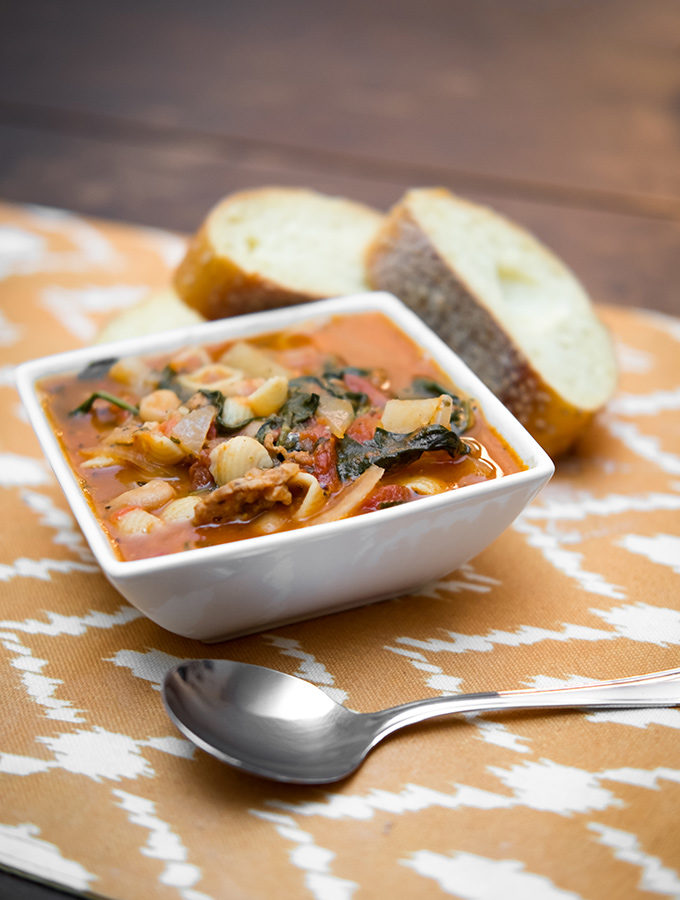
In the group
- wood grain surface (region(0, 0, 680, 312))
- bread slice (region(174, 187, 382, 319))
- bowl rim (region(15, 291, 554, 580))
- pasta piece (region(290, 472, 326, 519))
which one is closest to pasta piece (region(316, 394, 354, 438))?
pasta piece (region(290, 472, 326, 519))

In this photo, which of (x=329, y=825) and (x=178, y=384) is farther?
(x=178, y=384)

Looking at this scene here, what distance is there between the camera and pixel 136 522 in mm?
2068

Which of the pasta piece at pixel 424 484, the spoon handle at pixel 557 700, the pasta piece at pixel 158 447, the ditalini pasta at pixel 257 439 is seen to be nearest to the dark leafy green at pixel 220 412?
the ditalini pasta at pixel 257 439

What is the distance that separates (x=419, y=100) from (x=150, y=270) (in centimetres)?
253

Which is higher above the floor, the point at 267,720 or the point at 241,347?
the point at 241,347

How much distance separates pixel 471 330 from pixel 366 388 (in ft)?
1.97

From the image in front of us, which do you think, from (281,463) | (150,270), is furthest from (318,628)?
(150,270)

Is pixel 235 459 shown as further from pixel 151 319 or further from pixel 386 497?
pixel 151 319

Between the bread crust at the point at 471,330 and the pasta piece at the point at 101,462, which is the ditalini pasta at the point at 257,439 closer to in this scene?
the pasta piece at the point at 101,462

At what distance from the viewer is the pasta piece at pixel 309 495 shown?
2111 mm

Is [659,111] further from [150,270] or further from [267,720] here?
[267,720]

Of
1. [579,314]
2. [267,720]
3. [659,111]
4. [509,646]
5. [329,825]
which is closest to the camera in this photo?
[329,825]

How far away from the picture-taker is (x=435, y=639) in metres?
2.31

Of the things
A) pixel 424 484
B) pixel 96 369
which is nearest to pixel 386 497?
pixel 424 484
